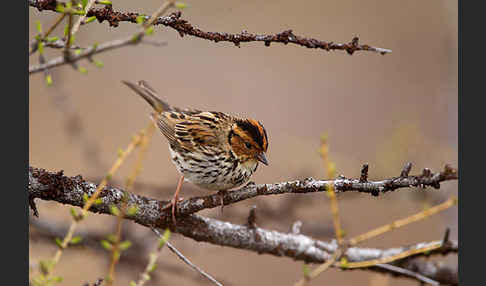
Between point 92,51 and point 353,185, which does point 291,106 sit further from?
point 92,51

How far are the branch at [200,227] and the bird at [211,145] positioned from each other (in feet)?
0.33

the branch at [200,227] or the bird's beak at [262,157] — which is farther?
the bird's beak at [262,157]

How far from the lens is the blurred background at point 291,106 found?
131 inches

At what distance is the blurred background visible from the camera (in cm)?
334

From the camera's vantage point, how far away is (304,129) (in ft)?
15.3

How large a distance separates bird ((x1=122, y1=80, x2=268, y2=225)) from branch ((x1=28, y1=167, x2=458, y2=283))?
0.33 ft

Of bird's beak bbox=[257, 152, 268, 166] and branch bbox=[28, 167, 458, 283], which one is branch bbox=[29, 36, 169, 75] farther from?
bird's beak bbox=[257, 152, 268, 166]

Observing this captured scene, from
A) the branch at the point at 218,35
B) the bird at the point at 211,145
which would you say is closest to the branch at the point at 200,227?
the bird at the point at 211,145

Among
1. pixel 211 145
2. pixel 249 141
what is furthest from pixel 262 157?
pixel 211 145

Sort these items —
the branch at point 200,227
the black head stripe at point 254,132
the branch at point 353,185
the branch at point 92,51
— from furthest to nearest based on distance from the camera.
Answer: the black head stripe at point 254,132 < the branch at point 200,227 < the branch at point 353,185 < the branch at point 92,51

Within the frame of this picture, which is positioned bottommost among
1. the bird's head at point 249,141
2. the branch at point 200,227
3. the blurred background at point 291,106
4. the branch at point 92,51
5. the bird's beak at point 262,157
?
the branch at point 200,227

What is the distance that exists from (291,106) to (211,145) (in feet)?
6.12

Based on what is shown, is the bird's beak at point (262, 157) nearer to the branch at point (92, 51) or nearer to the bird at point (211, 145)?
the bird at point (211, 145)

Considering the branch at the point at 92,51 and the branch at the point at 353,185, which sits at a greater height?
the branch at the point at 92,51
